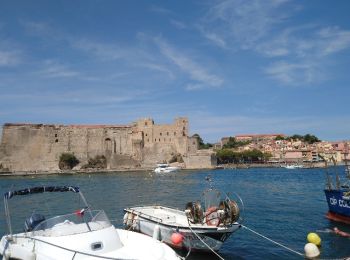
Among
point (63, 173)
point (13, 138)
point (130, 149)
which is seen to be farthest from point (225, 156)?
point (13, 138)

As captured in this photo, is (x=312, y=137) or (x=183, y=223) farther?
(x=312, y=137)

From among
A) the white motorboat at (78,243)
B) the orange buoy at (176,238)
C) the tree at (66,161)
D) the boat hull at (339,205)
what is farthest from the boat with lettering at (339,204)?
the tree at (66,161)

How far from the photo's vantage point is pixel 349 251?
11.9m

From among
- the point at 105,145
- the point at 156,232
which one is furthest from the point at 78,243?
the point at 105,145

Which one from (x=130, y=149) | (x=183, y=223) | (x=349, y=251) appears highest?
(x=130, y=149)

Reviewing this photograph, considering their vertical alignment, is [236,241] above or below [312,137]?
below

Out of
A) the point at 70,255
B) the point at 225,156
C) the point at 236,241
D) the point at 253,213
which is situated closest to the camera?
the point at 70,255

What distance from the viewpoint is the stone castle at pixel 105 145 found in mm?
76188

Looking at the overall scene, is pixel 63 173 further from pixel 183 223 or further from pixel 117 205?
pixel 183 223

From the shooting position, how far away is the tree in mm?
78188

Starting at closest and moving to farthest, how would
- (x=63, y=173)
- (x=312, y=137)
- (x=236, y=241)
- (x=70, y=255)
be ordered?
1. (x=70, y=255)
2. (x=236, y=241)
3. (x=63, y=173)
4. (x=312, y=137)

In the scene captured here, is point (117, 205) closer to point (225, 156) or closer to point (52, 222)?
point (52, 222)

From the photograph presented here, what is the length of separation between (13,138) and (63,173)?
11605 millimetres

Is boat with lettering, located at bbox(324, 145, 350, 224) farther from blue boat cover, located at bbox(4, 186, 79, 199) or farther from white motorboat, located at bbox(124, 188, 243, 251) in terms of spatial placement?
blue boat cover, located at bbox(4, 186, 79, 199)
